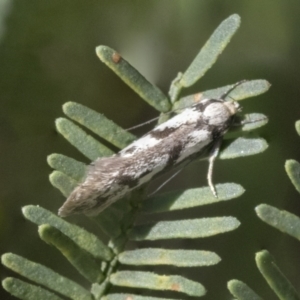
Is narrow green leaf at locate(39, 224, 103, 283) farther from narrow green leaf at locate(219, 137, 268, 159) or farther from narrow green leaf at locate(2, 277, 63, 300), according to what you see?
narrow green leaf at locate(219, 137, 268, 159)

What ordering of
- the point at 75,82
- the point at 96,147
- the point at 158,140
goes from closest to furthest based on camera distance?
the point at 96,147 → the point at 158,140 → the point at 75,82

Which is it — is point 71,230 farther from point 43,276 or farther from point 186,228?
point 186,228

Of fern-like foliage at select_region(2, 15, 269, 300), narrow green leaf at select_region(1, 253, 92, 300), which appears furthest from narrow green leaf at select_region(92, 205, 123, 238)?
narrow green leaf at select_region(1, 253, 92, 300)

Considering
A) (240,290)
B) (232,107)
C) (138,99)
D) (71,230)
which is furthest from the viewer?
(138,99)

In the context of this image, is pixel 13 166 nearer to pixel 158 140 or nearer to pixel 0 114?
pixel 0 114

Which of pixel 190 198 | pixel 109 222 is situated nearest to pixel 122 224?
pixel 109 222

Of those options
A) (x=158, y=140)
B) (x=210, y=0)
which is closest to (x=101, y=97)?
(x=158, y=140)
